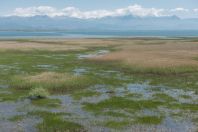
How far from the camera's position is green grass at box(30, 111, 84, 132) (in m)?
27.7

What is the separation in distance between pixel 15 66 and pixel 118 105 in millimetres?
36942

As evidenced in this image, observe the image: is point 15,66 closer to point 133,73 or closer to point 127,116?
point 133,73

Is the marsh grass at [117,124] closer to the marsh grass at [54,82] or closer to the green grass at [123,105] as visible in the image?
the green grass at [123,105]

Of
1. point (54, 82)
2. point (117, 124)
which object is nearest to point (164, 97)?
point (117, 124)

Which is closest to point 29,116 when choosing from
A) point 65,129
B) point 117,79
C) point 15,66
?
point 65,129

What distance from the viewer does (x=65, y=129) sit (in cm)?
2780

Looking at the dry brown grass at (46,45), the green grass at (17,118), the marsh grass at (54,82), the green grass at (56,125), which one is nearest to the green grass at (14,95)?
the marsh grass at (54,82)

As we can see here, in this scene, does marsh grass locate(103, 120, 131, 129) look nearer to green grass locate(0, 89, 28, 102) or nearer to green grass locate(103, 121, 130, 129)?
green grass locate(103, 121, 130, 129)

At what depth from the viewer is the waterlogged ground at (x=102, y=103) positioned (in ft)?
95.7

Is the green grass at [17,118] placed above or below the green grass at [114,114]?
above

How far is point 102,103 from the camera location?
3706 centimetres

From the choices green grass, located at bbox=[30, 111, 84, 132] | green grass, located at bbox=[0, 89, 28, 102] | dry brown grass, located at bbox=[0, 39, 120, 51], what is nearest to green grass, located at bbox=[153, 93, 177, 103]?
green grass, located at bbox=[30, 111, 84, 132]

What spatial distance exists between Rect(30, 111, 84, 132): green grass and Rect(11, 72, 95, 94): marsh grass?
507 inches

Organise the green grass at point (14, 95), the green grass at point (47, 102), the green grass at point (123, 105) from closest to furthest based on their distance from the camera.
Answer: the green grass at point (123, 105)
the green grass at point (47, 102)
the green grass at point (14, 95)
